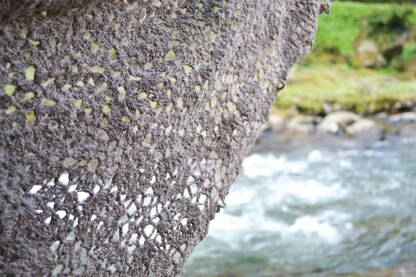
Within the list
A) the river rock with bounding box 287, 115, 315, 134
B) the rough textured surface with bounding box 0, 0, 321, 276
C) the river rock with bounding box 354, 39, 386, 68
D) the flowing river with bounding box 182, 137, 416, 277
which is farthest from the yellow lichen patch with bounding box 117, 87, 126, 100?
the river rock with bounding box 354, 39, 386, 68

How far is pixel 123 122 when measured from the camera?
83 cm

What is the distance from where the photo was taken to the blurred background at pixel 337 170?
354 cm

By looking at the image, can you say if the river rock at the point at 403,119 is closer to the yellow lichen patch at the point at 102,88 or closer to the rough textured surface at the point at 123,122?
the rough textured surface at the point at 123,122

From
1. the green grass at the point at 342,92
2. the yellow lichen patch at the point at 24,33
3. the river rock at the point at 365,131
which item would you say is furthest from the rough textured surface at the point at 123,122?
the green grass at the point at 342,92

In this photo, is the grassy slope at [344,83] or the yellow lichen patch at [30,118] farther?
the grassy slope at [344,83]

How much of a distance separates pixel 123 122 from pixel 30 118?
0.47 feet

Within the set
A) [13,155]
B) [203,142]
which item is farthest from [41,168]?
[203,142]

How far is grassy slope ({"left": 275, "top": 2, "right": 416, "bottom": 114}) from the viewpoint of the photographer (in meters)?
7.73

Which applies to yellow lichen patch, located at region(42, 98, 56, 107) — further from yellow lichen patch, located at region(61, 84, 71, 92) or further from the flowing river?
the flowing river

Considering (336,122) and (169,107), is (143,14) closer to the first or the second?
(169,107)

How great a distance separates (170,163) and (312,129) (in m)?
6.45

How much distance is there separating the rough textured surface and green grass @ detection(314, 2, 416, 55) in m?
9.11

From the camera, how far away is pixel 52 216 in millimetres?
759

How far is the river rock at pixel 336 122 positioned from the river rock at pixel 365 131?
82mm
